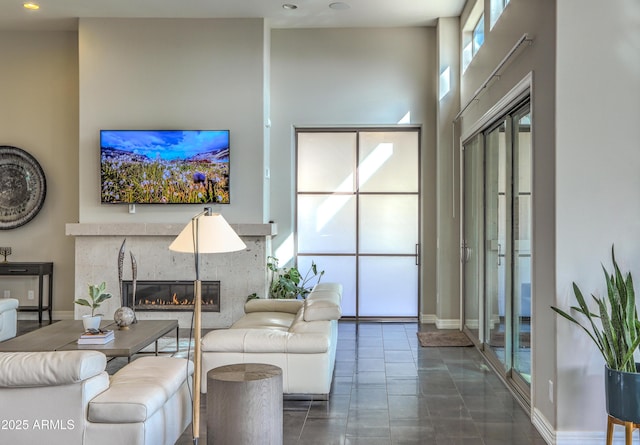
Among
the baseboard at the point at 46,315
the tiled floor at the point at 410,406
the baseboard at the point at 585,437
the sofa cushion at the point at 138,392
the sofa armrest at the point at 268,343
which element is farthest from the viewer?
the baseboard at the point at 46,315

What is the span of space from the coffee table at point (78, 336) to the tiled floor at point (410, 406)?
751mm

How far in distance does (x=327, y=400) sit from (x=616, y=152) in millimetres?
2562

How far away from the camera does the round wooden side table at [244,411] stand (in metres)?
2.87

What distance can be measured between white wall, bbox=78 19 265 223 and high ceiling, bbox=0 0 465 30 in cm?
20

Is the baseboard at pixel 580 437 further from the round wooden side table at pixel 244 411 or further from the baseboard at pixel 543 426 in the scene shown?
the round wooden side table at pixel 244 411

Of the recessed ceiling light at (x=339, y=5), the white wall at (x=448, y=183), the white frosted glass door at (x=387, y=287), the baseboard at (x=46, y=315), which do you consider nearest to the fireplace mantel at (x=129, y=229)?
the baseboard at (x=46, y=315)

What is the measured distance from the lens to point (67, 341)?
14.2 ft

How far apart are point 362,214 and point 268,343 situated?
3659 mm

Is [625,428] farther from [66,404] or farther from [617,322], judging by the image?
[66,404]

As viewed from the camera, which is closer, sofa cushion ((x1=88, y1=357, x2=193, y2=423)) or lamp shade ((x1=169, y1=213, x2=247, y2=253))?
sofa cushion ((x1=88, y1=357, x2=193, y2=423))

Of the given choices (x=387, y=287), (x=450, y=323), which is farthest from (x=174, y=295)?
(x=450, y=323)

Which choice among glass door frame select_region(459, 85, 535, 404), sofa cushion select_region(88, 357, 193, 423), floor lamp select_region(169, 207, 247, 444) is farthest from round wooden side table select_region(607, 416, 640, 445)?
sofa cushion select_region(88, 357, 193, 423)

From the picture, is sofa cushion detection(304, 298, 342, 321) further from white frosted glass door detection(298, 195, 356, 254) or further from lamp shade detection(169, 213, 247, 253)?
white frosted glass door detection(298, 195, 356, 254)

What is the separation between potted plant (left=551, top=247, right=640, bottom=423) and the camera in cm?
271
